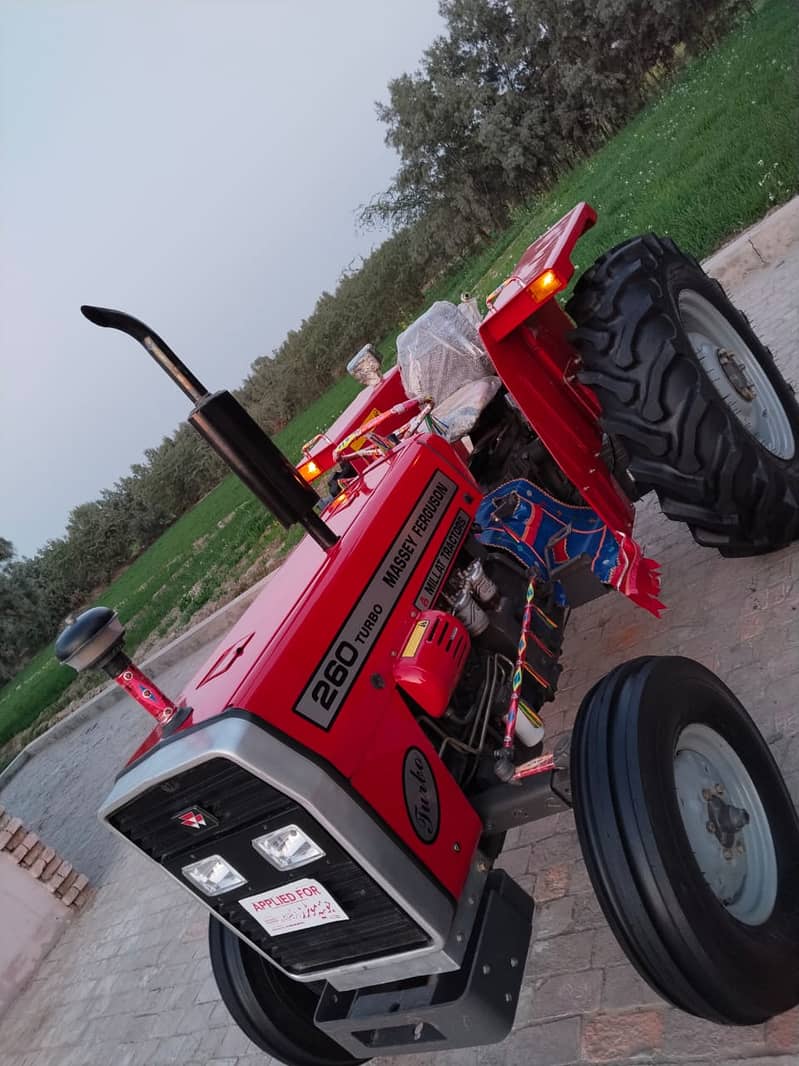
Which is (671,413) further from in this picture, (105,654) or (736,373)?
(105,654)

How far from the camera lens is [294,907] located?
197cm

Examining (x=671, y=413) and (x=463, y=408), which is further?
(x=463, y=408)

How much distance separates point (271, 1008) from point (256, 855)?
2.93 feet

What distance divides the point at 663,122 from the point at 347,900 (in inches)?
501

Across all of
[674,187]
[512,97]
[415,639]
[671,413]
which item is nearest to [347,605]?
[415,639]

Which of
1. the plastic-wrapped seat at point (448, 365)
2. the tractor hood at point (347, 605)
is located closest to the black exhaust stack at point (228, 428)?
the tractor hood at point (347, 605)

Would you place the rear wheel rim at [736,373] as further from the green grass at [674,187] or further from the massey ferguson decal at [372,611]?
the green grass at [674,187]

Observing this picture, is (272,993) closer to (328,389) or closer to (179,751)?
(179,751)

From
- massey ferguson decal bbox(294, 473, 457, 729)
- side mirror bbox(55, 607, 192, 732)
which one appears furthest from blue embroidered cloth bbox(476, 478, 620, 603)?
side mirror bbox(55, 607, 192, 732)

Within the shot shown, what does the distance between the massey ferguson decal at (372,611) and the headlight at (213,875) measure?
411 millimetres

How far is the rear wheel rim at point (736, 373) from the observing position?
3.02 meters

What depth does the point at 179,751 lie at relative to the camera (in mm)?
1765

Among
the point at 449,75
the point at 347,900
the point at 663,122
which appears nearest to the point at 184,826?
the point at 347,900

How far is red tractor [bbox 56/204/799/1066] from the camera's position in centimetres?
176
